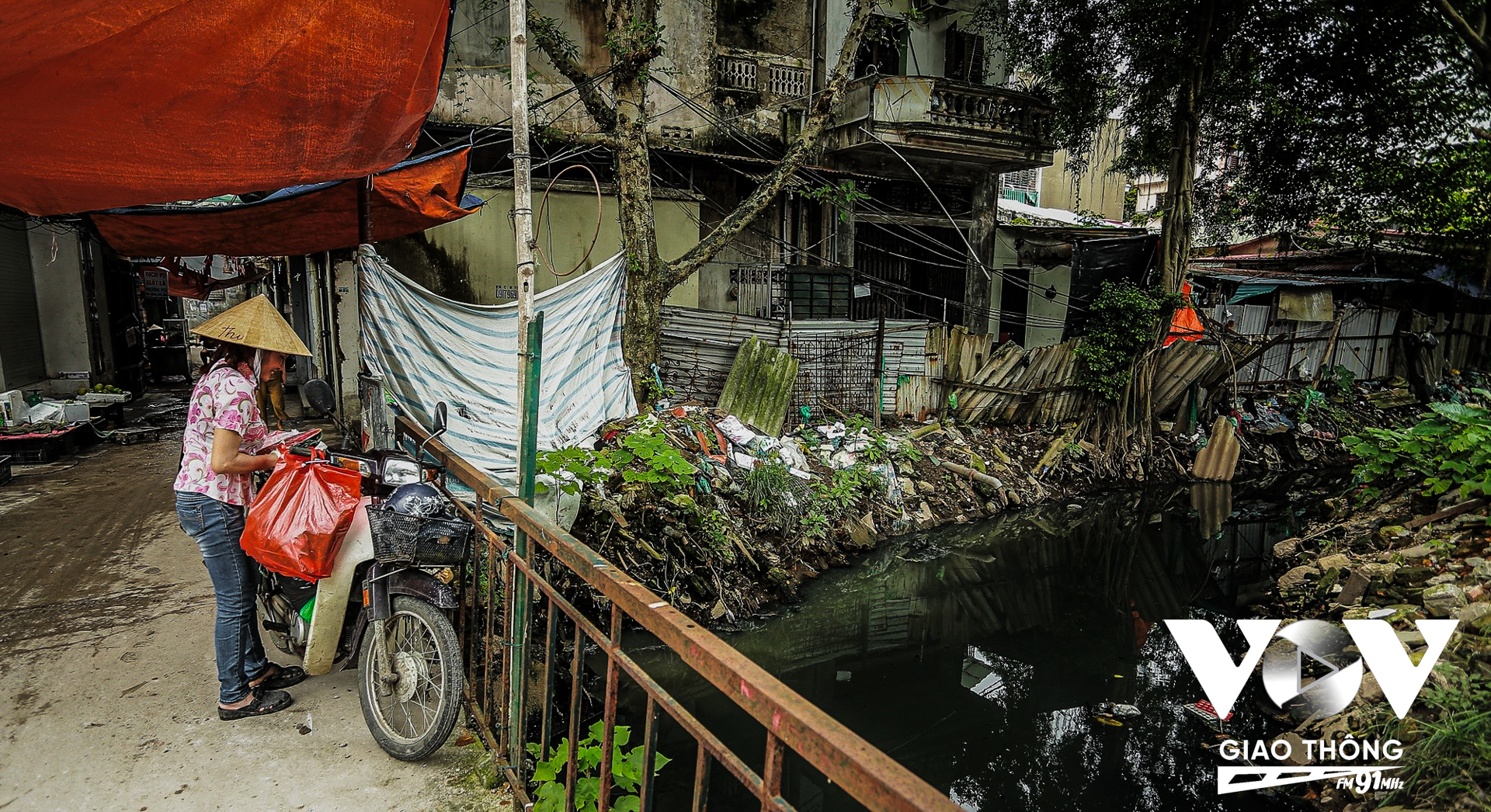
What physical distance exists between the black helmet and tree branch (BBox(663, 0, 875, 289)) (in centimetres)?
558

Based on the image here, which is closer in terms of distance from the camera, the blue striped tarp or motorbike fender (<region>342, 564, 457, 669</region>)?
motorbike fender (<region>342, 564, 457, 669</region>)

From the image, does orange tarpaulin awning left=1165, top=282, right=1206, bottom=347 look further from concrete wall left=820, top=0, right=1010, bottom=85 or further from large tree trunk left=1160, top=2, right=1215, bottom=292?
concrete wall left=820, top=0, right=1010, bottom=85

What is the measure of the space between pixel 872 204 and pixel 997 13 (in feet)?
13.7

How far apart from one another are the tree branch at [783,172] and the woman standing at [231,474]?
5449 millimetres

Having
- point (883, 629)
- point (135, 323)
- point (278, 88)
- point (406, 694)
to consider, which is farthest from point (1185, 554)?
point (135, 323)

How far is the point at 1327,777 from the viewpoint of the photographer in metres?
4.39

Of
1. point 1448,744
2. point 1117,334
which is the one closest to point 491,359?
point 1448,744

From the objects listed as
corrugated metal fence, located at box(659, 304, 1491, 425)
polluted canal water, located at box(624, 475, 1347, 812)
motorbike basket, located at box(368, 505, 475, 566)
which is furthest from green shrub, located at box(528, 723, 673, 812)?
corrugated metal fence, located at box(659, 304, 1491, 425)

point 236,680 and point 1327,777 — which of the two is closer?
point 236,680

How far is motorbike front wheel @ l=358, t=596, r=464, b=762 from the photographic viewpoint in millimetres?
2713

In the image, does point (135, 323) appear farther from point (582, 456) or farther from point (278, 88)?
point (278, 88)

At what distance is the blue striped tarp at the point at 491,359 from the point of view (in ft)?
19.1

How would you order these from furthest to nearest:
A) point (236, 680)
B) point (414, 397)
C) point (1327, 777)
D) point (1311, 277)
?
point (1311, 277) → point (414, 397) → point (1327, 777) → point (236, 680)

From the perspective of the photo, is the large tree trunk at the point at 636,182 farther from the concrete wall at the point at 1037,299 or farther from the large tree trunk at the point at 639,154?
the concrete wall at the point at 1037,299
